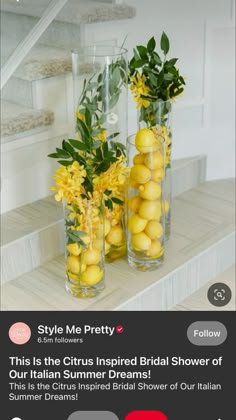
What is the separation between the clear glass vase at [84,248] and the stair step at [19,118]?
0.31 meters

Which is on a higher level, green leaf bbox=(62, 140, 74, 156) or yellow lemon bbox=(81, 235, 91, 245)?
green leaf bbox=(62, 140, 74, 156)

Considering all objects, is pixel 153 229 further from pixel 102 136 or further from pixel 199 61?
pixel 199 61

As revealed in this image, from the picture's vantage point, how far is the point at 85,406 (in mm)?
462

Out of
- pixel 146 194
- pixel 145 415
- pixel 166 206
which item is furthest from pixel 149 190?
pixel 145 415

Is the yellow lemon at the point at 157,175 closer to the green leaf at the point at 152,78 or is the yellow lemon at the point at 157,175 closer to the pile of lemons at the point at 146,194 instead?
the pile of lemons at the point at 146,194

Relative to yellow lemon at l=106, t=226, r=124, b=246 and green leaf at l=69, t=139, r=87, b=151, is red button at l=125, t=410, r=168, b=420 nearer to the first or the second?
green leaf at l=69, t=139, r=87, b=151

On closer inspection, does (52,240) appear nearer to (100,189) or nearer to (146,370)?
(100,189)

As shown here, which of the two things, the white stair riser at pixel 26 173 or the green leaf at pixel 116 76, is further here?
the white stair riser at pixel 26 173

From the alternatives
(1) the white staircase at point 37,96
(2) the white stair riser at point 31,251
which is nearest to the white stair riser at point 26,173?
(1) the white staircase at point 37,96

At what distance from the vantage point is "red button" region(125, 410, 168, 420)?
46cm

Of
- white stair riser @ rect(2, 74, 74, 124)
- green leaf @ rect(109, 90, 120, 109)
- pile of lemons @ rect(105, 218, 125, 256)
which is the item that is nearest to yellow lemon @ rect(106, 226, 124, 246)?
pile of lemons @ rect(105, 218, 125, 256)

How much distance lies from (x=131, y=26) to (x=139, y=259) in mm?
386

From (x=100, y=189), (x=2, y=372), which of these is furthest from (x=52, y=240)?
(x=2, y=372)

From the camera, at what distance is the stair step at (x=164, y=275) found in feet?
3.04
